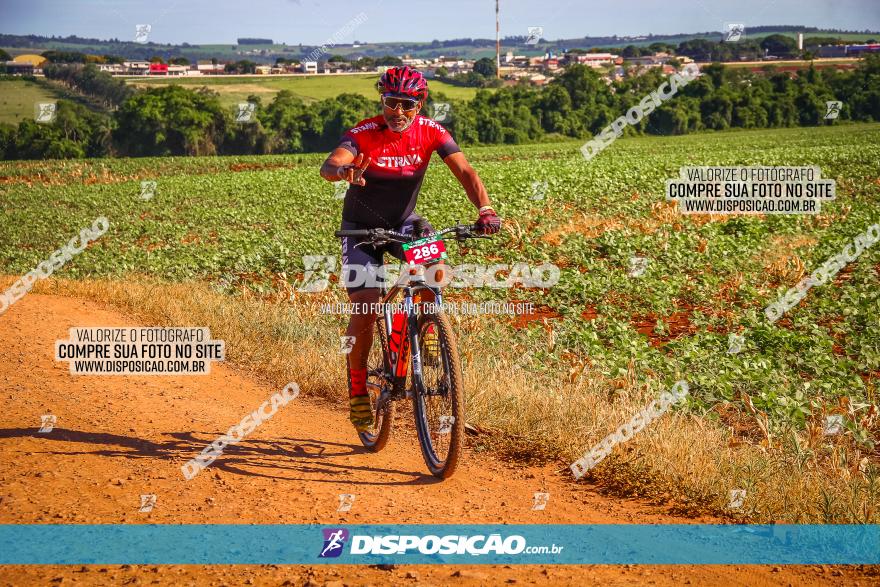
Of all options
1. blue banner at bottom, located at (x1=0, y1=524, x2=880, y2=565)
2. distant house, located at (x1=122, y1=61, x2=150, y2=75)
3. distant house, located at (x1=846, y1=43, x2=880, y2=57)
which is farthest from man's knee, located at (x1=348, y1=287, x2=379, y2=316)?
distant house, located at (x1=846, y1=43, x2=880, y2=57)

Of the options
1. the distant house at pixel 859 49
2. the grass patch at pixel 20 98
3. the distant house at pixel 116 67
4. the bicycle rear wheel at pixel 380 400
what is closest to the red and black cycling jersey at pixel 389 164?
the bicycle rear wheel at pixel 380 400

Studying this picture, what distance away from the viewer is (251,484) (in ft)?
18.2

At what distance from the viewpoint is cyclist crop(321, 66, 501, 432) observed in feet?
19.2

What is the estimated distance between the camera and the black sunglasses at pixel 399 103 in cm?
586

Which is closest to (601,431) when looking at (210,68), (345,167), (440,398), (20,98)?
(440,398)

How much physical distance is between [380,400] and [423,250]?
145 cm

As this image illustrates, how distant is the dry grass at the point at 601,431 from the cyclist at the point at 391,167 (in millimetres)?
1703

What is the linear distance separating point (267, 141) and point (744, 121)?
56.2m

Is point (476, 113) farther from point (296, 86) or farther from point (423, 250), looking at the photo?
point (423, 250)

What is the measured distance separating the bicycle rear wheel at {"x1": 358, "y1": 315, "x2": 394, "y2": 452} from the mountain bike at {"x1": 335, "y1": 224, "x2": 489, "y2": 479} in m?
0.01

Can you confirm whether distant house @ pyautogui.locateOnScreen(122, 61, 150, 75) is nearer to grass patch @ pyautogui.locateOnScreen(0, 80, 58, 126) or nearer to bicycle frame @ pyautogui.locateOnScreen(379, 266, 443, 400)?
grass patch @ pyautogui.locateOnScreen(0, 80, 58, 126)

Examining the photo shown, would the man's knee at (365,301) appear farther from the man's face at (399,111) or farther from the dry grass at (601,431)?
the dry grass at (601,431)

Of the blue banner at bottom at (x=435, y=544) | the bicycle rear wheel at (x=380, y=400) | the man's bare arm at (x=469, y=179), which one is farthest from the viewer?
the bicycle rear wheel at (x=380, y=400)

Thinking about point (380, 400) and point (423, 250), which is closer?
point (423, 250)
